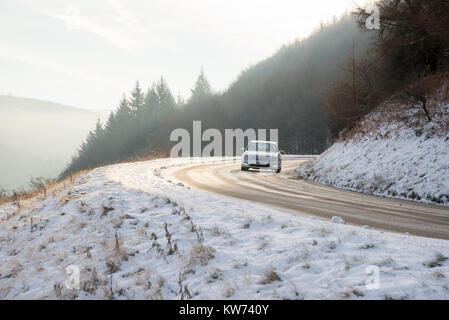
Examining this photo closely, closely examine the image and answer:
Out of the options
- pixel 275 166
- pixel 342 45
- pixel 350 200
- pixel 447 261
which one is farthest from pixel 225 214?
pixel 342 45

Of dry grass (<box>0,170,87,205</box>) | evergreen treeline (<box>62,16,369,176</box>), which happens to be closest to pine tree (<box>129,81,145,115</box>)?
evergreen treeline (<box>62,16,369,176</box>)

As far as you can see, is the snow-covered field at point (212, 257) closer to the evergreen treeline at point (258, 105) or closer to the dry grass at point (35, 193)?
the dry grass at point (35, 193)

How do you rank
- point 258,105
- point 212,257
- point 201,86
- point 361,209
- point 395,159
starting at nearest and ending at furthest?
point 212,257 < point 361,209 < point 395,159 < point 258,105 < point 201,86

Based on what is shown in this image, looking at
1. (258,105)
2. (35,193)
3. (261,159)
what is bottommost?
(35,193)

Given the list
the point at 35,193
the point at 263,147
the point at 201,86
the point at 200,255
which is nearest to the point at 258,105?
the point at 201,86

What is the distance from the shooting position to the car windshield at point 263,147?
18031 millimetres

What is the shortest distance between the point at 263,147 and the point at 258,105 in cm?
6449

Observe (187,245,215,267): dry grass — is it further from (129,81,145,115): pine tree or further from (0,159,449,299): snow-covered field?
(129,81,145,115): pine tree

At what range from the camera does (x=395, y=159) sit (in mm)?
11680

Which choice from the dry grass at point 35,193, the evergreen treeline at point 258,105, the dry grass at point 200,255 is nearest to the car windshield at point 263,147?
the dry grass at point 35,193

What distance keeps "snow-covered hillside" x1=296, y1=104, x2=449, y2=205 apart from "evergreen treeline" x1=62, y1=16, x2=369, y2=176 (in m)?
45.2

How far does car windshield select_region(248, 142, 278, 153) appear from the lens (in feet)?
59.2

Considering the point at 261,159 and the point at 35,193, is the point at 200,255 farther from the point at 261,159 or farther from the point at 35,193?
the point at 261,159
